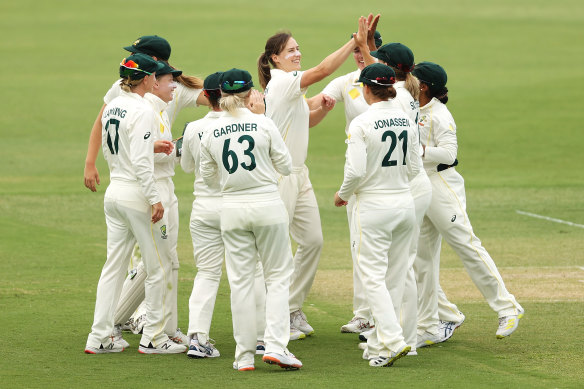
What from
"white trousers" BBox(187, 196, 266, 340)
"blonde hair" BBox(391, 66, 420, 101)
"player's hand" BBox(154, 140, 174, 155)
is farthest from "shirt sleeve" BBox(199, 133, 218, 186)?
"blonde hair" BBox(391, 66, 420, 101)

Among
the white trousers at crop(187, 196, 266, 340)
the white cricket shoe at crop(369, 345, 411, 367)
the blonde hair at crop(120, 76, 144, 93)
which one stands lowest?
the white cricket shoe at crop(369, 345, 411, 367)

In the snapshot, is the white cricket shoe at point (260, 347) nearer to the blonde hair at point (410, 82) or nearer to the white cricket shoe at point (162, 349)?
the white cricket shoe at point (162, 349)

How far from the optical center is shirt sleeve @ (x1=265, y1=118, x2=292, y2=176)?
745 centimetres

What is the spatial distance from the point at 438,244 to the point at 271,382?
2.36m

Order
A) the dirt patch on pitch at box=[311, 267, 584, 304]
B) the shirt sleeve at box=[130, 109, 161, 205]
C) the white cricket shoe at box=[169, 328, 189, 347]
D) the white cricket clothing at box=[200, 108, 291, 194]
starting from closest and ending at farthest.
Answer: the white cricket clothing at box=[200, 108, 291, 194], the shirt sleeve at box=[130, 109, 161, 205], the white cricket shoe at box=[169, 328, 189, 347], the dirt patch on pitch at box=[311, 267, 584, 304]

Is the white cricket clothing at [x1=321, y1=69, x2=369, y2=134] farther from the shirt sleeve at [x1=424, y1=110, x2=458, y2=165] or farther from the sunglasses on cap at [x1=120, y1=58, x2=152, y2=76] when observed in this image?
the sunglasses on cap at [x1=120, y1=58, x2=152, y2=76]

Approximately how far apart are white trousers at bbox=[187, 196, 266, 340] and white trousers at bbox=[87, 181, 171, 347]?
0.29 metres

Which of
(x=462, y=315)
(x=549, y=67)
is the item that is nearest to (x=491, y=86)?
(x=549, y=67)

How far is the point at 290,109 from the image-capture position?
8.76 meters

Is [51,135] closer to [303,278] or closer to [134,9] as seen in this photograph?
[303,278]

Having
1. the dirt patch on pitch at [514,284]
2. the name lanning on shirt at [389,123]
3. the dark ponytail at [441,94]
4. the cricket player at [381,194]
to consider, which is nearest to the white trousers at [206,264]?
the cricket player at [381,194]

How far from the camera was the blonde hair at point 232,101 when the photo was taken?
24.5 ft

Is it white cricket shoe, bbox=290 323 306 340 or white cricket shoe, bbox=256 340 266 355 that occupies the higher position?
white cricket shoe, bbox=256 340 266 355

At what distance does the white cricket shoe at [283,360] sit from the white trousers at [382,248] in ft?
1.99
